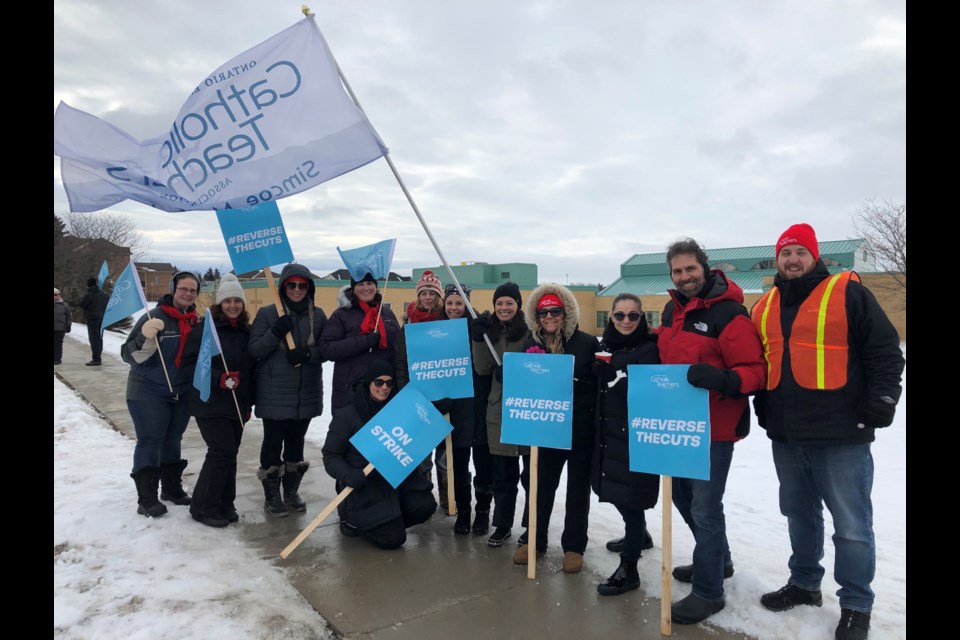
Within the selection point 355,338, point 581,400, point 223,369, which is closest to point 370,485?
point 355,338

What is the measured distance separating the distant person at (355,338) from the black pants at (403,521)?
968mm

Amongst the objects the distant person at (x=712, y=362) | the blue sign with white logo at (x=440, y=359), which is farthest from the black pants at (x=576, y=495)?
the blue sign with white logo at (x=440, y=359)

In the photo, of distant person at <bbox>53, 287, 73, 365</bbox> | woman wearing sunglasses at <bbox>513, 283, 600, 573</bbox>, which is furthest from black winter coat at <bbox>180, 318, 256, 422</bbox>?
distant person at <bbox>53, 287, 73, 365</bbox>

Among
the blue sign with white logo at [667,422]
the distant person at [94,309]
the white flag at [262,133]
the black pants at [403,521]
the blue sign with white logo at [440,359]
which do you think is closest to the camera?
the blue sign with white logo at [667,422]

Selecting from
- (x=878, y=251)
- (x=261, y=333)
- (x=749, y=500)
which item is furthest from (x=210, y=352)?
(x=878, y=251)

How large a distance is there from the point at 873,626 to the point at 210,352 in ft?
15.9

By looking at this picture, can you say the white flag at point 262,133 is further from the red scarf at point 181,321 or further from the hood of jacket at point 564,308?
the hood of jacket at point 564,308

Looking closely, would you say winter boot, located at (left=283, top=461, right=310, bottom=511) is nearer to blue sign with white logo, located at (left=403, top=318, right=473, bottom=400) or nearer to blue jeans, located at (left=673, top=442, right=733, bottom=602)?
blue sign with white logo, located at (left=403, top=318, right=473, bottom=400)

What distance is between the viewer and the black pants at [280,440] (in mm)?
5027

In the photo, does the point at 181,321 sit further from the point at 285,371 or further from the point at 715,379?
the point at 715,379

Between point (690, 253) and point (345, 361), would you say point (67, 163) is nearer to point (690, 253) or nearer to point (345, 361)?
point (345, 361)

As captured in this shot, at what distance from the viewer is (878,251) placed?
2372 cm

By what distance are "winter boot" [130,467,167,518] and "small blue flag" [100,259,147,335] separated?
1.32 meters

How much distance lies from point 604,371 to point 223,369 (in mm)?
3130
